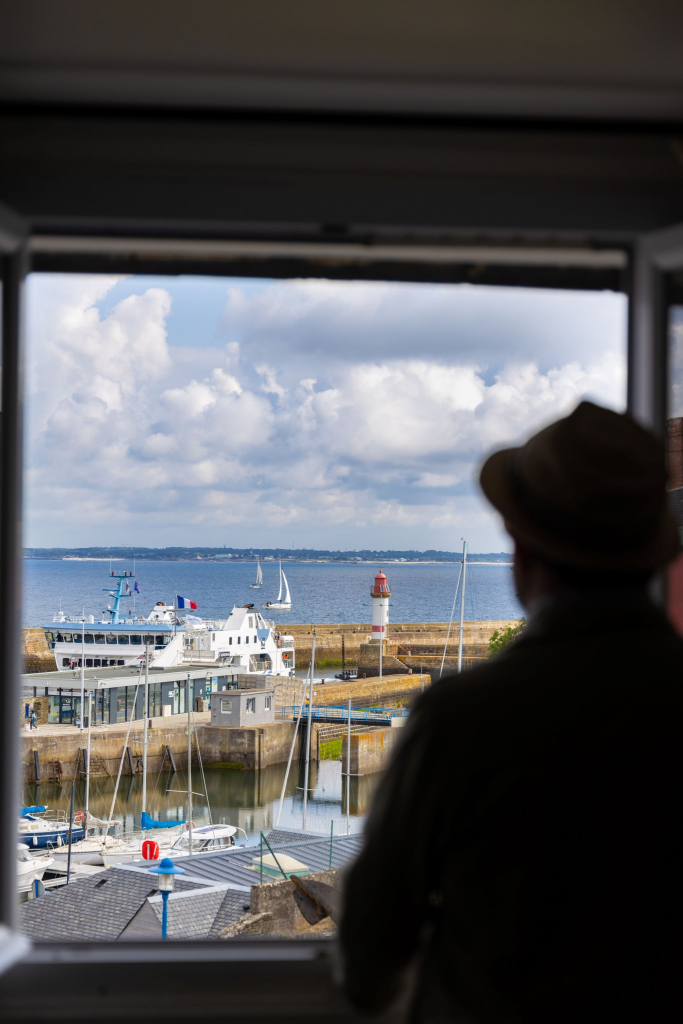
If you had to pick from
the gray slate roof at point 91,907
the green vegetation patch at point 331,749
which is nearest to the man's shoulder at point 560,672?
the gray slate roof at point 91,907

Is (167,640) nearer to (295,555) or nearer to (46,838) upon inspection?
(295,555)

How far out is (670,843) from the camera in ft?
1.70

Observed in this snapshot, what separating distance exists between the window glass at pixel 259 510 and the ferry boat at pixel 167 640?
0.06m

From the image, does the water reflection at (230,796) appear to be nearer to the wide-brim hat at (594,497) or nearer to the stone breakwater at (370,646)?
the stone breakwater at (370,646)

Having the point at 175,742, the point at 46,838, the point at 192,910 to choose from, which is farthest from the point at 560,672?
the point at 175,742

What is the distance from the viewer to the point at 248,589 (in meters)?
21.4

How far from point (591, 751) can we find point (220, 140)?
3.10 ft

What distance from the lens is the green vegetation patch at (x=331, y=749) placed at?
549 inches

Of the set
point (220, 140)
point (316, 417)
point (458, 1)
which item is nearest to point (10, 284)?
point (220, 140)

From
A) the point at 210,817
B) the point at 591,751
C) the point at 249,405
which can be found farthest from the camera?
the point at 249,405

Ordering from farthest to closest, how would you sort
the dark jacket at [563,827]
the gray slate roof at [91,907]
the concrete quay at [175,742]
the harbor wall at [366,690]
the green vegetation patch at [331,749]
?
the harbor wall at [366,690]
the green vegetation patch at [331,749]
the concrete quay at [175,742]
the gray slate roof at [91,907]
the dark jacket at [563,827]

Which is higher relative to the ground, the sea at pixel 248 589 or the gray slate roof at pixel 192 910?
the sea at pixel 248 589

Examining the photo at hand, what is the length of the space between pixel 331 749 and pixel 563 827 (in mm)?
14197

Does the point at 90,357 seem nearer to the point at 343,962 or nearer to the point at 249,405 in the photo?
the point at 249,405
